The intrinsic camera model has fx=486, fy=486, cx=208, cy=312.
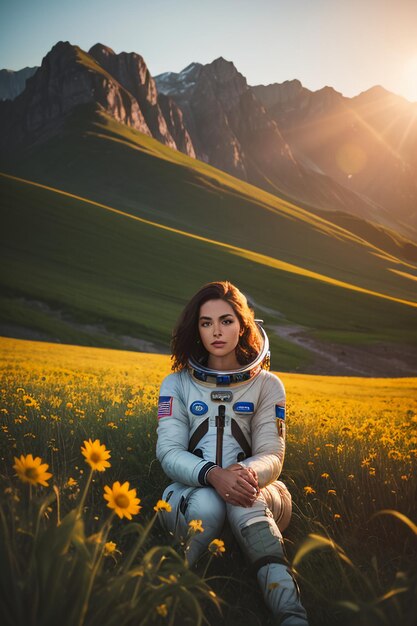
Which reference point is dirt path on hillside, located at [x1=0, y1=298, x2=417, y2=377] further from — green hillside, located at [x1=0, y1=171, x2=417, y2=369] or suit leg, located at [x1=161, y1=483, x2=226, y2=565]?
suit leg, located at [x1=161, y1=483, x2=226, y2=565]

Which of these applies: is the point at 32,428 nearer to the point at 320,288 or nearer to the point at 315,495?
the point at 315,495

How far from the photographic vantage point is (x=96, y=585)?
1.92 m

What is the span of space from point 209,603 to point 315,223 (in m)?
120

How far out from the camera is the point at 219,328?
13.2 feet

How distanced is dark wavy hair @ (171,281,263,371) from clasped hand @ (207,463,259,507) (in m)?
1.14

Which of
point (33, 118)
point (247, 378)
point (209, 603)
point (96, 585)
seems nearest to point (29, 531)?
point (96, 585)

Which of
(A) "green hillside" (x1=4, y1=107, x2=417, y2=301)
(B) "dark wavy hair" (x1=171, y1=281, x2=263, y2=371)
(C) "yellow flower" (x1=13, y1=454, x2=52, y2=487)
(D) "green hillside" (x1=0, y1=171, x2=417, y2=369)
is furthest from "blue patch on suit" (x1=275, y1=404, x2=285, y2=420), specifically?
(A) "green hillside" (x1=4, y1=107, x2=417, y2=301)

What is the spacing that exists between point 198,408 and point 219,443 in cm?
32

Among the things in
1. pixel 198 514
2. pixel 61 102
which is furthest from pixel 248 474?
pixel 61 102

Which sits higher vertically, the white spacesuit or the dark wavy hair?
the dark wavy hair

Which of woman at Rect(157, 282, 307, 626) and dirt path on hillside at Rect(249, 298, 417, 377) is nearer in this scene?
woman at Rect(157, 282, 307, 626)

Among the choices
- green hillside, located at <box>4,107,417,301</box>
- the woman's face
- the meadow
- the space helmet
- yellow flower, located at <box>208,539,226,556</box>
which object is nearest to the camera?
the meadow

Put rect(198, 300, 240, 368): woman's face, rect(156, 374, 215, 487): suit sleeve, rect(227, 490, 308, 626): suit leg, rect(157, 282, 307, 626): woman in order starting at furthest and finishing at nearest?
rect(198, 300, 240, 368): woman's face
rect(156, 374, 215, 487): suit sleeve
rect(157, 282, 307, 626): woman
rect(227, 490, 308, 626): suit leg

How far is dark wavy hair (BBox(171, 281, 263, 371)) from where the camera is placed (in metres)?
4.16
